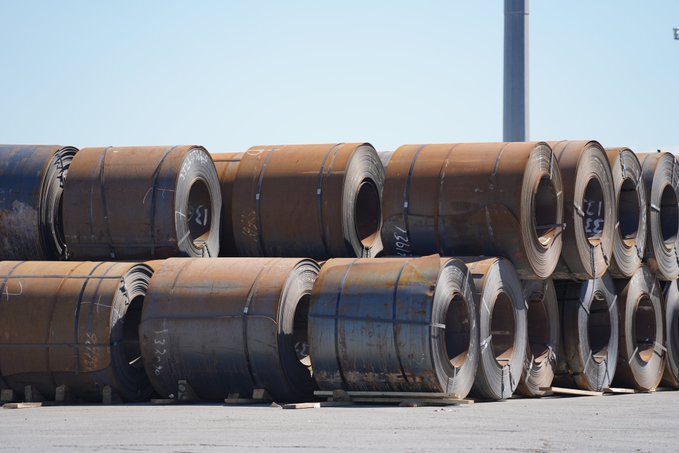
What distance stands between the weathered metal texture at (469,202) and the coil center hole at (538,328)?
90cm

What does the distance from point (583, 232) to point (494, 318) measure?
2.03 metres

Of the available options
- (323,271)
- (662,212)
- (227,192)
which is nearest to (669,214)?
(662,212)

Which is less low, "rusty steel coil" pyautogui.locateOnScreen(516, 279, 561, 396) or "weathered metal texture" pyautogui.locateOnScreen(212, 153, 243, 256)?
"weathered metal texture" pyautogui.locateOnScreen(212, 153, 243, 256)

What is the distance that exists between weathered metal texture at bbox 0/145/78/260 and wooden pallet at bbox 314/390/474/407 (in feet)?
16.1

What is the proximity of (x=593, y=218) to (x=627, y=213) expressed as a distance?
1.27 meters

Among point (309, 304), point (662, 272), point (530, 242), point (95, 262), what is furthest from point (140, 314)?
point (662, 272)

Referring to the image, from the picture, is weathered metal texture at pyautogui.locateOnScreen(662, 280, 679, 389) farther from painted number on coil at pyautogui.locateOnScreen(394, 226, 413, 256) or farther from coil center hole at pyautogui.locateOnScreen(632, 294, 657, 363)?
painted number on coil at pyautogui.locateOnScreen(394, 226, 413, 256)

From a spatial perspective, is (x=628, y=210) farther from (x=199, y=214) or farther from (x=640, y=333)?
(x=199, y=214)

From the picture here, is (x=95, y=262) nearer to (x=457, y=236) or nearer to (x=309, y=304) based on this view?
(x=309, y=304)

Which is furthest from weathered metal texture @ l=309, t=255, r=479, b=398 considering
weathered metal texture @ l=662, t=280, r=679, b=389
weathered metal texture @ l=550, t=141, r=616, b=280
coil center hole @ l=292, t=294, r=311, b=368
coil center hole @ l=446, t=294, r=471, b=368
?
weathered metal texture @ l=662, t=280, r=679, b=389

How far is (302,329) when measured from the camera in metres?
14.6

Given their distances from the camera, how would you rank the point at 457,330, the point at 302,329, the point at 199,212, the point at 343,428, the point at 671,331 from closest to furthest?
the point at 343,428, the point at 457,330, the point at 302,329, the point at 199,212, the point at 671,331

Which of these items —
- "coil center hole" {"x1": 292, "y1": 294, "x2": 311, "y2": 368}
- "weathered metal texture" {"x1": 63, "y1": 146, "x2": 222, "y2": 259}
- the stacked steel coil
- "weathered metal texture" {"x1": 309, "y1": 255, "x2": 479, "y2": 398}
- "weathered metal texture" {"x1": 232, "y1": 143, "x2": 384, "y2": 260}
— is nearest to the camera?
"weathered metal texture" {"x1": 309, "y1": 255, "x2": 479, "y2": 398}

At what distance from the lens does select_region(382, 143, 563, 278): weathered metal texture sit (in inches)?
565
